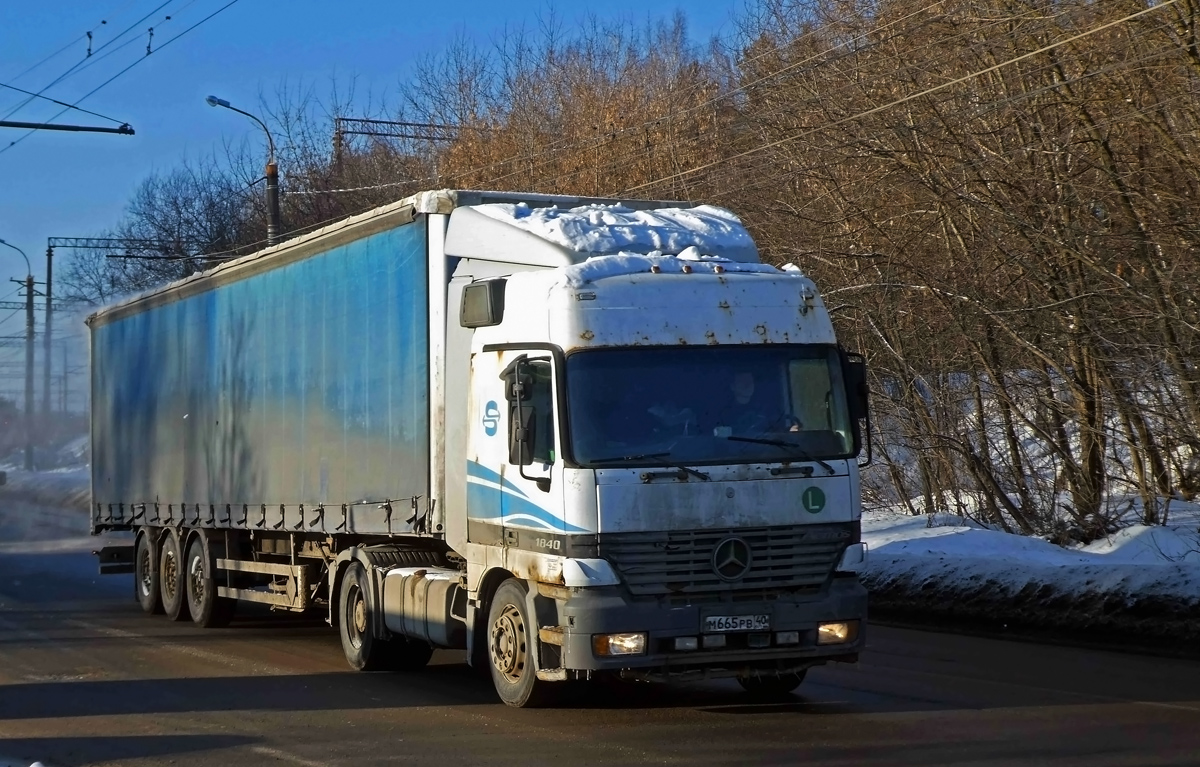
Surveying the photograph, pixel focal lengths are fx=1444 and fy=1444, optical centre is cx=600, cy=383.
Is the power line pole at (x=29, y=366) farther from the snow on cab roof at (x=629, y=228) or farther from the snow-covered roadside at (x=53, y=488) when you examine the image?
the snow on cab roof at (x=629, y=228)

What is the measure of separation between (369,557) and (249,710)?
6.18 feet

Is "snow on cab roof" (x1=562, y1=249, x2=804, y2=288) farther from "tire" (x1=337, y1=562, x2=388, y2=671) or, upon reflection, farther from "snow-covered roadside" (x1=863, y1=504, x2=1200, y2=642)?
"snow-covered roadside" (x1=863, y1=504, x2=1200, y2=642)

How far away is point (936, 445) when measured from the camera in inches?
794

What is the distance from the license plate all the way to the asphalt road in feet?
1.94

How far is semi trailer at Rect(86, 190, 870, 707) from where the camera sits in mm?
8570

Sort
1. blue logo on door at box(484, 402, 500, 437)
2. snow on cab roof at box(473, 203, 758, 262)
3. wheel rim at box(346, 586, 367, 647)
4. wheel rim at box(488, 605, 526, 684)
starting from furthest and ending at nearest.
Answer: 1. wheel rim at box(346, 586, 367, 647)
2. snow on cab roof at box(473, 203, 758, 262)
3. blue logo on door at box(484, 402, 500, 437)
4. wheel rim at box(488, 605, 526, 684)

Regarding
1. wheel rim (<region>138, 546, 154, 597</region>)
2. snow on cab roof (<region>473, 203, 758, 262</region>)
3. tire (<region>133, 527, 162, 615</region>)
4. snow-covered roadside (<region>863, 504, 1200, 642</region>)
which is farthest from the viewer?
wheel rim (<region>138, 546, 154, 597</region>)

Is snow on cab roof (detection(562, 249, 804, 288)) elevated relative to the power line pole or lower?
lower

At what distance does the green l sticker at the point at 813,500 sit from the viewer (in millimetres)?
8852

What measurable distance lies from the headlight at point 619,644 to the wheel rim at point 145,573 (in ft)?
32.6

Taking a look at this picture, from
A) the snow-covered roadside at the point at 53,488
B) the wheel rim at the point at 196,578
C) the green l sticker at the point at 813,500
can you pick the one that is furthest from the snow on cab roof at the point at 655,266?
the snow-covered roadside at the point at 53,488

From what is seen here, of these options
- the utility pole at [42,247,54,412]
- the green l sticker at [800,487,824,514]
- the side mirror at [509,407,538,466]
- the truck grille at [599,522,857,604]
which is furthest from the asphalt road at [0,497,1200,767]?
the utility pole at [42,247,54,412]

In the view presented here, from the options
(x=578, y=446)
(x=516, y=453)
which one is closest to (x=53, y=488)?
(x=516, y=453)

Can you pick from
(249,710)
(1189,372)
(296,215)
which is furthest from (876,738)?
(296,215)
